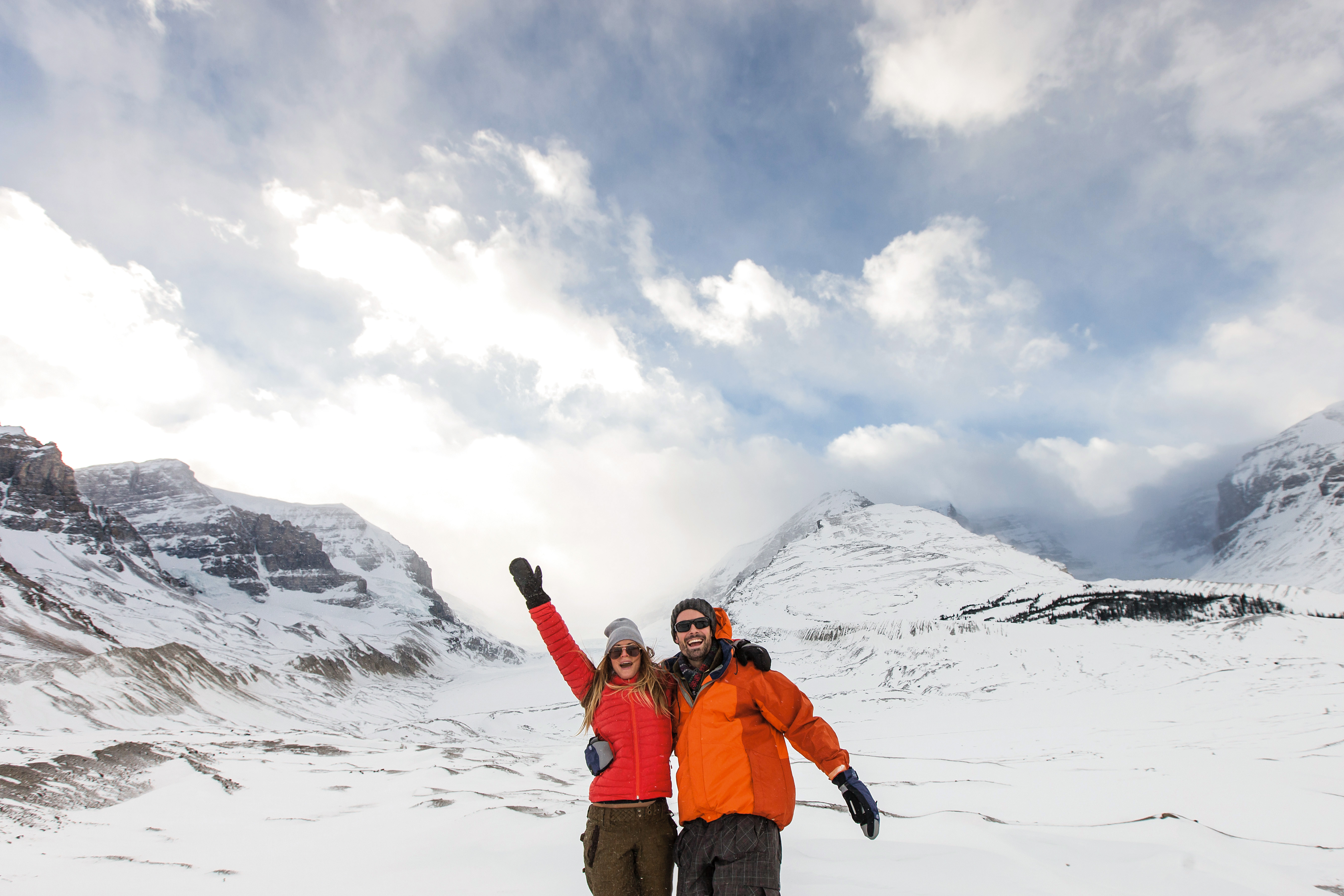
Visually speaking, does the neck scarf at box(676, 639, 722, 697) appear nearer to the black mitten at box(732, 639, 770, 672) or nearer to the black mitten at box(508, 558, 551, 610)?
the black mitten at box(732, 639, 770, 672)

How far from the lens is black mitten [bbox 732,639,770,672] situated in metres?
3.63

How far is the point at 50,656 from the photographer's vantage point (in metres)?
39.2

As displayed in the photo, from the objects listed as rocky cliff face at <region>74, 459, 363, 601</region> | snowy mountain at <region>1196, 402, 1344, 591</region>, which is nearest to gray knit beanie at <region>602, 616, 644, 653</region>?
rocky cliff face at <region>74, 459, 363, 601</region>

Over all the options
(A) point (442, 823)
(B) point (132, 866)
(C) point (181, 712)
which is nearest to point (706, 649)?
(A) point (442, 823)

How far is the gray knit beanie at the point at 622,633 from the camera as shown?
13.0 ft

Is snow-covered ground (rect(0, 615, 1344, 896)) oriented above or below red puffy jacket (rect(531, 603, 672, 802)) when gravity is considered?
below

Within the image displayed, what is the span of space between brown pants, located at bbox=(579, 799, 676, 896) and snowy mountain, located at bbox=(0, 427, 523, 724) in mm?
41870

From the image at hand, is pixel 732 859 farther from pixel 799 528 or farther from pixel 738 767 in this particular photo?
pixel 799 528

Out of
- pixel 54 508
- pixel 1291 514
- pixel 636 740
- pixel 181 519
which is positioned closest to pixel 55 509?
pixel 54 508

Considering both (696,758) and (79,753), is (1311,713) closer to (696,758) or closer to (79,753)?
(696,758)

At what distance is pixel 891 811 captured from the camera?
7441mm

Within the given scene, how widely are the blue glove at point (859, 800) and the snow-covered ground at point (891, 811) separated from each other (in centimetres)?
190

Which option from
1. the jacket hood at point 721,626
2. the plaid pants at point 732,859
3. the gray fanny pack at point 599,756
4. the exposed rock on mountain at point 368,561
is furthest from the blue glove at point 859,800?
the exposed rock on mountain at point 368,561

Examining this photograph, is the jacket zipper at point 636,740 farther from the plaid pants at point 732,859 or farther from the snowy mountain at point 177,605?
the snowy mountain at point 177,605
